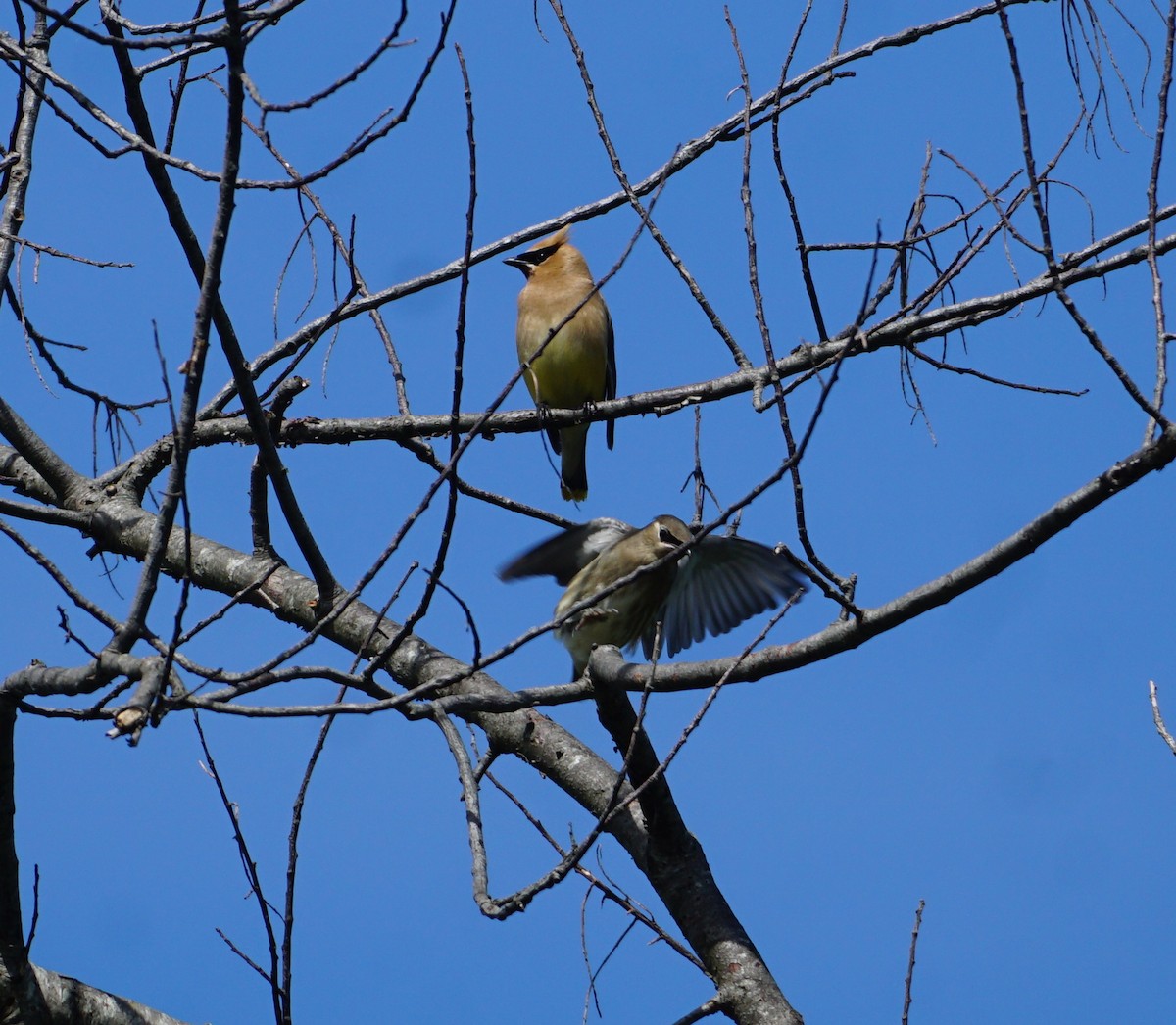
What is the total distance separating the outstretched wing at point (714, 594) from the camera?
4539 millimetres

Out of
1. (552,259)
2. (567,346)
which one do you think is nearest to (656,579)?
(567,346)

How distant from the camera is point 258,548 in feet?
13.1

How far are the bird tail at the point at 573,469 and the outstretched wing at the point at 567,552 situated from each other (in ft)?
6.31

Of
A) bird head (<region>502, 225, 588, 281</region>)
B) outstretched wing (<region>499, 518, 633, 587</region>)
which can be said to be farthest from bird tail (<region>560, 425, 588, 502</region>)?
outstretched wing (<region>499, 518, 633, 587</region>)

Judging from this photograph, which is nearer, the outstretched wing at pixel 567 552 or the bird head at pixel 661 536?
the bird head at pixel 661 536

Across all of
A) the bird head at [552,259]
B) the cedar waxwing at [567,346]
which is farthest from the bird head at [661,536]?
the bird head at [552,259]

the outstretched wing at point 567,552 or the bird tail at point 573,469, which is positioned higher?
the bird tail at point 573,469

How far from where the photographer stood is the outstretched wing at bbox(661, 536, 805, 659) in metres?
4.54

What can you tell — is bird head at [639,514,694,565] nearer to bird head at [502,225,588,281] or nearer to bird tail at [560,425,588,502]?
bird tail at [560,425,588,502]

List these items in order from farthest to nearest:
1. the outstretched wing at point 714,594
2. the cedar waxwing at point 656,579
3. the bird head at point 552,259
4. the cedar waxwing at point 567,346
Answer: the bird head at point 552,259 → the cedar waxwing at point 567,346 → the outstretched wing at point 714,594 → the cedar waxwing at point 656,579

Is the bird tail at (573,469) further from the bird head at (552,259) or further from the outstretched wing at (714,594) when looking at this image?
the outstretched wing at (714,594)

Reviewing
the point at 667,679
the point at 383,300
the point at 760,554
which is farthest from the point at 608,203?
the point at 667,679

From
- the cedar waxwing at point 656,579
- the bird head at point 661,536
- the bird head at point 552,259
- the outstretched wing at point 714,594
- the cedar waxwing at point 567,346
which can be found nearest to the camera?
the bird head at point 661,536

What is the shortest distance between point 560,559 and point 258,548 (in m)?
1.06
